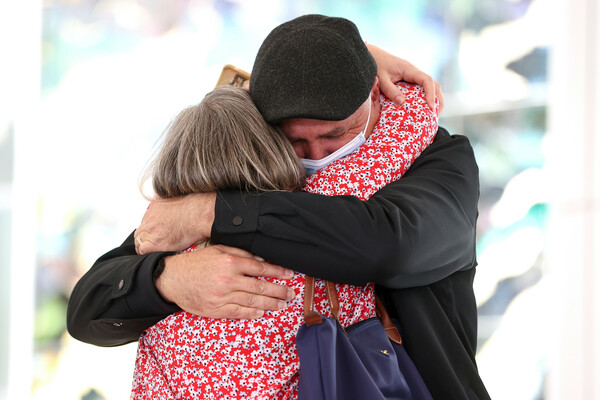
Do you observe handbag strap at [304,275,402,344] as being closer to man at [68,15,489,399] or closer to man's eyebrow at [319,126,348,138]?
man at [68,15,489,399]

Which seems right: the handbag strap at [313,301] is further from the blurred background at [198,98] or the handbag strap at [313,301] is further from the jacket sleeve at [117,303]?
the blurred background at [198,98]

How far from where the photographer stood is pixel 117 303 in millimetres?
1510

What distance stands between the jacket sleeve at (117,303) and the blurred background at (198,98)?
245cm

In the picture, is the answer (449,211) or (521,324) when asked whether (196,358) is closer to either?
(449,211)

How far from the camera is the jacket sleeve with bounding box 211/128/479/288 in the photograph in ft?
4.34

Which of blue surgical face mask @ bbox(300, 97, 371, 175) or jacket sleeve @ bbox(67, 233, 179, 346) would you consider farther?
blue surgical face mask @ bbox(300, 97, 371, 175)

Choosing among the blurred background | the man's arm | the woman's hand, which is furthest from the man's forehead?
the blurred background

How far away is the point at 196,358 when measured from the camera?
136cm

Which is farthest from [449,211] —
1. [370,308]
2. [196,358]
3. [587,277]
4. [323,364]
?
[587,277]

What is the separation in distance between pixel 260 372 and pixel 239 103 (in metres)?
0.60

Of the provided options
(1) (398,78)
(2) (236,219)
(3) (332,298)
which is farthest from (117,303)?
(1) (398,78)

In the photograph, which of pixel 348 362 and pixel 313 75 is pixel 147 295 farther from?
pixel 313 75

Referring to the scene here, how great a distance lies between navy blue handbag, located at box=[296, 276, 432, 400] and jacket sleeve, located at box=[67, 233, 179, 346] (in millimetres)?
336

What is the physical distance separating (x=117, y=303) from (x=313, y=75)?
68 centimetres
